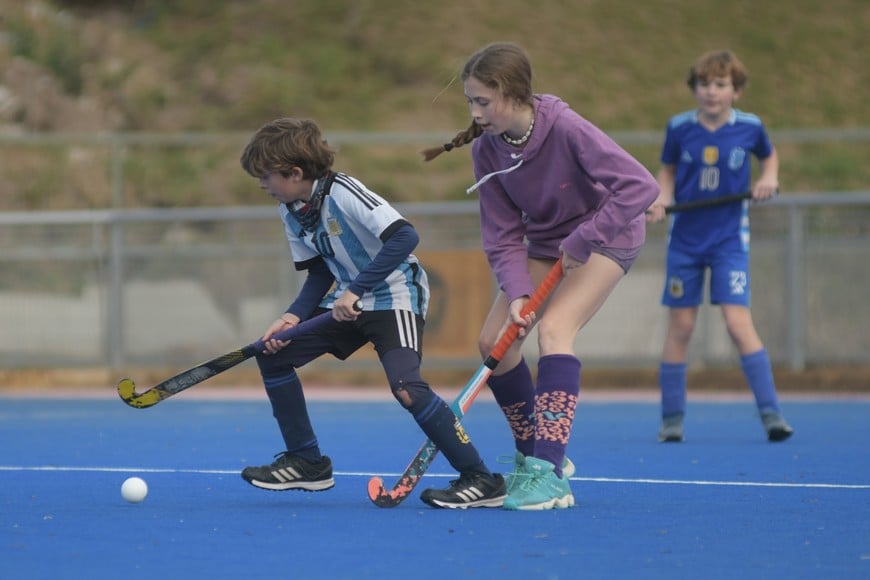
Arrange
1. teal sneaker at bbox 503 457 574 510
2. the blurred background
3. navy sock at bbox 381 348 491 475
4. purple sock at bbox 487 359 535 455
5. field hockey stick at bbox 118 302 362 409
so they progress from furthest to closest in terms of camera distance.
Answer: the blurred background → purple sock at bbox 487 359 535 455 → field hockey stick at bbox 118 302 362 409 → navy sock at bbox 381 348 491 475 → teal sneaker at bbox 503 457 574 510

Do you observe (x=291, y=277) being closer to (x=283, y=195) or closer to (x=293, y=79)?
(x=283, y=195)

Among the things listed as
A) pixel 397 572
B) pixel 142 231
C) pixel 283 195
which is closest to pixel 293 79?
pixel 142 231

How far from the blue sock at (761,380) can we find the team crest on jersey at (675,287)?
460 millimetres

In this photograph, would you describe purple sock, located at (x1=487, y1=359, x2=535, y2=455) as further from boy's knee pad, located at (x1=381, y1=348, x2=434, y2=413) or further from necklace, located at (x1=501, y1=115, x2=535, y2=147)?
necklace, located at (x1=501, y1=115, x2=535, y2=147)

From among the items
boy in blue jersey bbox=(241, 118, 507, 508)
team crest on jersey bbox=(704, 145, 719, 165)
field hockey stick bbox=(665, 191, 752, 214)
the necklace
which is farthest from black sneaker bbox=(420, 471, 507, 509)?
team crest on jersey bbox=(704, 145, 719, 165)

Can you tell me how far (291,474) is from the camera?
5539 mm

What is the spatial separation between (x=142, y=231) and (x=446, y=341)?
286cm

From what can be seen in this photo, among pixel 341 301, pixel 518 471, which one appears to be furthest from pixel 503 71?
pixel 518 471

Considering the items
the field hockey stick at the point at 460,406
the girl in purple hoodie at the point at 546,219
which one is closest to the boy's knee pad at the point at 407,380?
the field hockey stick at the point at 460,406

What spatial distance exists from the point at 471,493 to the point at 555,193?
3.49 ft

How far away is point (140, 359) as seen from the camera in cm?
1349

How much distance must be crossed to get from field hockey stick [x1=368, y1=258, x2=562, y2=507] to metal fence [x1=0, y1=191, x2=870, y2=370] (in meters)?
7.20

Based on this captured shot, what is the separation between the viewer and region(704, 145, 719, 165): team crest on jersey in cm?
804

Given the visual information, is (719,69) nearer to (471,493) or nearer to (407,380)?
(407,380)
